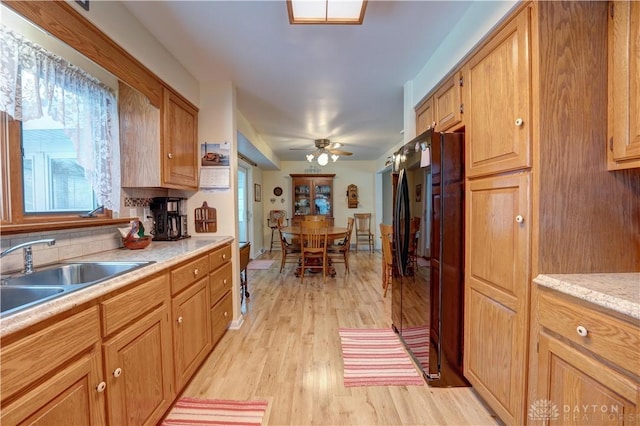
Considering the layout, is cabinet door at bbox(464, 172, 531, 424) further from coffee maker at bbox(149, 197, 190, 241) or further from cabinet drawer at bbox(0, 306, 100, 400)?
coffee maker at bbox(149, 197, 190, 241)

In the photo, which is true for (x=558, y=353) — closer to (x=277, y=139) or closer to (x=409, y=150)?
(x=409, y=150)

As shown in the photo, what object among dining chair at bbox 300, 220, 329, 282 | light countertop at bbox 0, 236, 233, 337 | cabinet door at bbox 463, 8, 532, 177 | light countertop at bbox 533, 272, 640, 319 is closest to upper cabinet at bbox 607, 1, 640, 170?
cabinet door at bbox 463, 8, 532, 177

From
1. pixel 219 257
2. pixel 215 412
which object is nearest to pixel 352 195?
pixel 219 257

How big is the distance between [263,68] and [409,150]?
4.58 feet

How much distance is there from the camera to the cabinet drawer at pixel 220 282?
210 centimetres

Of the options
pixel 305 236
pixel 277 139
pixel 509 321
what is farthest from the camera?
pixel 277 139

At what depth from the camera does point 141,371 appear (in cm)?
125

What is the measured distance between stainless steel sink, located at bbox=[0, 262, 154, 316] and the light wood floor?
36.9 inches

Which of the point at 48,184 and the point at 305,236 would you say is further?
the point at 305,236

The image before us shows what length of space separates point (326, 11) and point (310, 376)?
7.46 feet

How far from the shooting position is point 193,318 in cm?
179

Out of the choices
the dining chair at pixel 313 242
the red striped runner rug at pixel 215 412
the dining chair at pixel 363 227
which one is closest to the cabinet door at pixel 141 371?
the red striped runner rug at pixel 215 412

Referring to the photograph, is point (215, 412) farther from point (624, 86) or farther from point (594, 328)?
point (624, 86)

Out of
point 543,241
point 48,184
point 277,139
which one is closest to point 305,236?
point 277,139
